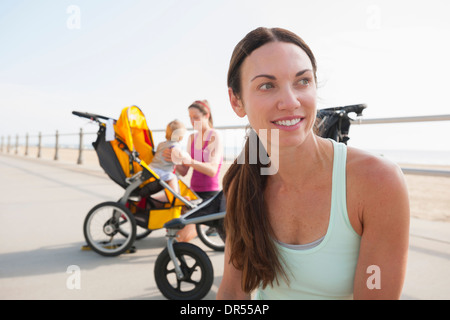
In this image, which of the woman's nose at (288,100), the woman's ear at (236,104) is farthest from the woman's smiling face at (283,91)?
the woman's ear at (236,104)

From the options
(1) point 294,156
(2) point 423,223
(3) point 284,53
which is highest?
(3) point 284,53

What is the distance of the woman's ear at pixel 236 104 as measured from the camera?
1.29 metres

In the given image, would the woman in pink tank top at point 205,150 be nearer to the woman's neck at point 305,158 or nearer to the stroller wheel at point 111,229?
the stroller wheel at point 111,229

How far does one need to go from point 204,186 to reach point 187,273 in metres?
1.32

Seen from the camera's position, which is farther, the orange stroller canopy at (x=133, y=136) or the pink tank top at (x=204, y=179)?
the pink tank top at (x=204, y=179)

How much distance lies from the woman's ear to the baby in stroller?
74.1 inches

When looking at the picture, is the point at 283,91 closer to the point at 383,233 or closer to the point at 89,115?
the point at 383,233

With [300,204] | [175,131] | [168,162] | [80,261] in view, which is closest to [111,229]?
[80,261]

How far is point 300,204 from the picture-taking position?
1.14 metres

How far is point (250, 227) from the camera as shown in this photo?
3.87 feet

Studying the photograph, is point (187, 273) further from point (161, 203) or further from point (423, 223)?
point (423, 223)

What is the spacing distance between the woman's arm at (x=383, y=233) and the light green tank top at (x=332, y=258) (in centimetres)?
5

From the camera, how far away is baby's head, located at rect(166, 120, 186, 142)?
3.19 meters
